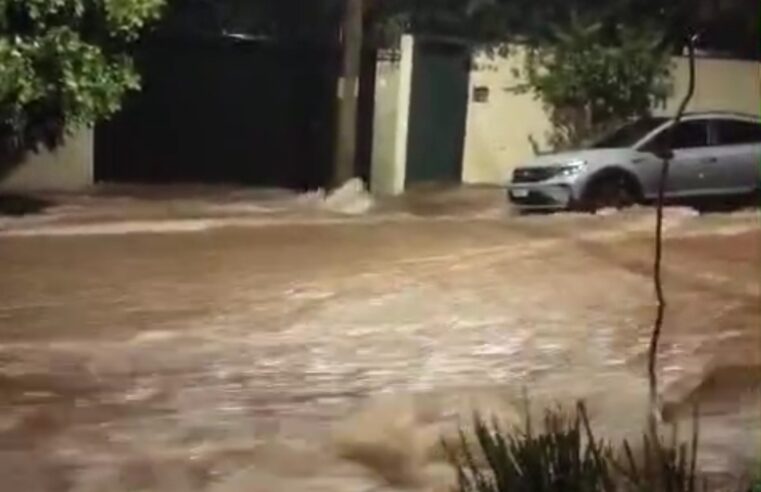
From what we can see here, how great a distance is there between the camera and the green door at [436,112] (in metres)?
1.24

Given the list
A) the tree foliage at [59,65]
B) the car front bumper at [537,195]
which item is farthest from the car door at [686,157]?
the tree foliage at [59,65]

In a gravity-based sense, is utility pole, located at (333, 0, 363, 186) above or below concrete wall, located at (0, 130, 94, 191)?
above

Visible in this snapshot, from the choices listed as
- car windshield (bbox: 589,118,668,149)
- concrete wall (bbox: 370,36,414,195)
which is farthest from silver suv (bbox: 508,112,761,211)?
concrete wall (bbox: 370,36,414,195)

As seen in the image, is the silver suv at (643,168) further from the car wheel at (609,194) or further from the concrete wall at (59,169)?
the concrete wall at (59,169)

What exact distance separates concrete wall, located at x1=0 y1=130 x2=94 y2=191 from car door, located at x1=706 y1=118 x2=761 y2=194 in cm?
65

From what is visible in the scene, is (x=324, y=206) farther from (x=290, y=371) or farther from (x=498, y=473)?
(x=498, y=473)

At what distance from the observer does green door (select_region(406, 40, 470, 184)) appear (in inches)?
48.8

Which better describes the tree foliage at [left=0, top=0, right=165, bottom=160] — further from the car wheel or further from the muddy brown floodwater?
the car wheel

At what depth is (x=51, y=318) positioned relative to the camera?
3.65 feet

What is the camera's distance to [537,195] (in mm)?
1291

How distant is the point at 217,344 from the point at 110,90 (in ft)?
0.83

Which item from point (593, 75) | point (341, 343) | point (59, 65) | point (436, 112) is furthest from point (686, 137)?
point (59, 65)

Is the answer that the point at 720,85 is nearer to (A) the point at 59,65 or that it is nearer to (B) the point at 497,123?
(B) the point at 497,123

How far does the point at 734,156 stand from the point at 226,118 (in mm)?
561
